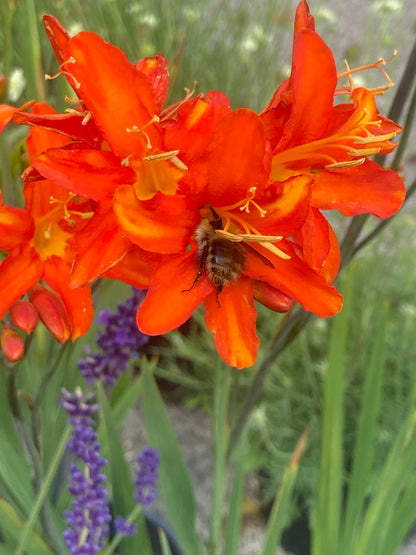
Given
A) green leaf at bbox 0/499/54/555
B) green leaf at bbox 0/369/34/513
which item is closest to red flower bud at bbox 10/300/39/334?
green leaf at bbox 0/369/34/513

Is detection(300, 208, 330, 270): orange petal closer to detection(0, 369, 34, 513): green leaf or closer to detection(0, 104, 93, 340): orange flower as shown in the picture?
detection(0, 104, 93, 340): orange flower

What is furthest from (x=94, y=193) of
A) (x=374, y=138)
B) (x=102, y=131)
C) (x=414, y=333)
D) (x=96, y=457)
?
(x=414, y=333)

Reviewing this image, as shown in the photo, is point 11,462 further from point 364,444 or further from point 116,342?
point 364,444

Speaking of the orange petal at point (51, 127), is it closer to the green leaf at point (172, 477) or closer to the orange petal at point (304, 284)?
the orange petal at point (304, 284)

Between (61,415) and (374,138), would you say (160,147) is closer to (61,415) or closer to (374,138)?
(374,138)

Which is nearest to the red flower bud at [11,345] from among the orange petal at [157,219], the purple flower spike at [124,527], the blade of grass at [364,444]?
the orange petal at [157,219]
